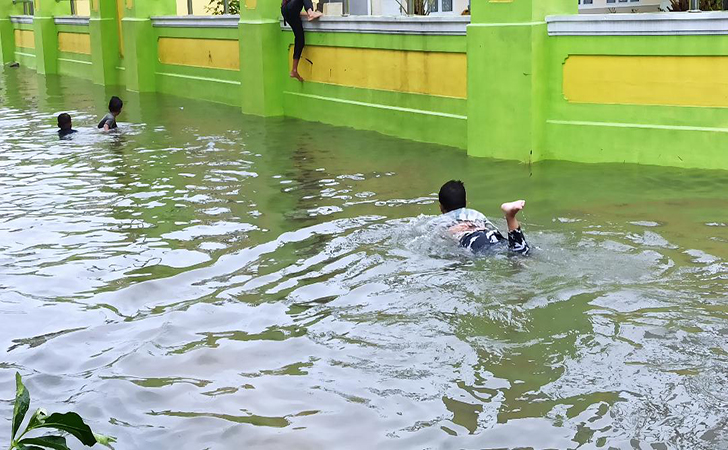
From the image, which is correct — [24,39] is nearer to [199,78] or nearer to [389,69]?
[199,78]

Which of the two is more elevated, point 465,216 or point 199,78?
point 199,78

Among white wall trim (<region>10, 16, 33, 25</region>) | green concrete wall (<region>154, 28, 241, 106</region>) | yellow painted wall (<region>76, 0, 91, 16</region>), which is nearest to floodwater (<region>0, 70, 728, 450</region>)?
green concrete wall (<region>154, 28, 241, 106</region>)

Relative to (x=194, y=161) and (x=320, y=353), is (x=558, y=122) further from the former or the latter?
(x=320, y=353)

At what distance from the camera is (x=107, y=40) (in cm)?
2366

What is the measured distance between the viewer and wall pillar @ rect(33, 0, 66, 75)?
2812cm

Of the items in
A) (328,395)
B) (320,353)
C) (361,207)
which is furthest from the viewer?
(361,207)

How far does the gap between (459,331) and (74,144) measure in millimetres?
9698

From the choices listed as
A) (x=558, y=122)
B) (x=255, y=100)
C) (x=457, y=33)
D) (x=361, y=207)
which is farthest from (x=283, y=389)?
(x=255, y=100)

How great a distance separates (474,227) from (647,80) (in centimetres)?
421

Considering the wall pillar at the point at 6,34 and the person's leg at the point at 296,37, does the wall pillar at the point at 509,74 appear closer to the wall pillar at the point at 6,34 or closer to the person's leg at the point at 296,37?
the person's leg at the point at 296,37

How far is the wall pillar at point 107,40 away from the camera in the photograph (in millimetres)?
23578

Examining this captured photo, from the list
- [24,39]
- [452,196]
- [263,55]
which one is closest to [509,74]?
[452,196]

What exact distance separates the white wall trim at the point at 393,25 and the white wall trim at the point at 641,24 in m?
1.35

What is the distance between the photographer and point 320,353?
5.58m
